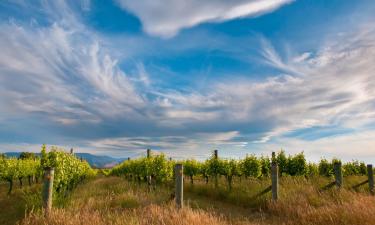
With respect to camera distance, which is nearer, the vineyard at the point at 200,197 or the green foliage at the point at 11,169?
the vineyard at the point at 200,197

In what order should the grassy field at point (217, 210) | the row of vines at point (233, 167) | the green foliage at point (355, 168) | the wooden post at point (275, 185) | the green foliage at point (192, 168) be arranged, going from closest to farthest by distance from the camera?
the grassy field at point (217, 210)
the wooden post at point (275, 185)
the row of vines at point (233, 167)
the green foliage at point (192, 168)
the green foliage at point (355, 168)

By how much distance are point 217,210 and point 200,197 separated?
18.0 feet

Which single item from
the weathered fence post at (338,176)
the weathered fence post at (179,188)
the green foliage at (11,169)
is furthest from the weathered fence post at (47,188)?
the green foliage at (11,169)

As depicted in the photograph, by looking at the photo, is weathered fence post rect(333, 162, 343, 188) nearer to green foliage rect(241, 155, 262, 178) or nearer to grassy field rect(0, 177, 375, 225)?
grassy field rect(0, 177, 375, 225)

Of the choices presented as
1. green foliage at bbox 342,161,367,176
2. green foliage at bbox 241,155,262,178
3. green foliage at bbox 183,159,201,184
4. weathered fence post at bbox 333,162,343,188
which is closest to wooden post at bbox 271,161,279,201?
weathered fence post at bbox 333,162,343,188

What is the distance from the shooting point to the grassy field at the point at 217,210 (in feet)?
21.9

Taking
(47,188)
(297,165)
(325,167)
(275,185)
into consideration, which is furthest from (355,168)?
(47,188)

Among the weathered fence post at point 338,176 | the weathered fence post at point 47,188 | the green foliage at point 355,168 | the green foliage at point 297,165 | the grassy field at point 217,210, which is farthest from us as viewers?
the green foliage at point 355,168

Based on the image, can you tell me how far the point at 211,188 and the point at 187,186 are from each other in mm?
2810

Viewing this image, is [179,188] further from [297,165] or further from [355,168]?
[355,168]

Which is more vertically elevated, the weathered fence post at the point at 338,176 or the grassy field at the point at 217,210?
the weathered fence post at the point at 338,176

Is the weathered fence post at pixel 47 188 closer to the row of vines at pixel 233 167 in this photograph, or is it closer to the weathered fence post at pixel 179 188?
the weathered fence post at pixel 179 188

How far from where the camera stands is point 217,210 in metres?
12.4

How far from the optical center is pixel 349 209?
7262 mm
